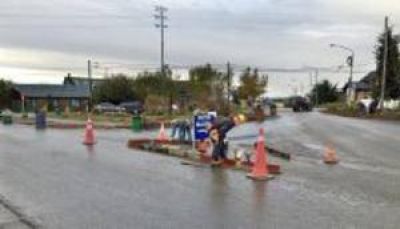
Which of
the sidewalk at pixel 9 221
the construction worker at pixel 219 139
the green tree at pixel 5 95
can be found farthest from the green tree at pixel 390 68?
the sidewalk at pixel 9 221

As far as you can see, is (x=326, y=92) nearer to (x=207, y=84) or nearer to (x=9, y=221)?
(x=207, y=84)

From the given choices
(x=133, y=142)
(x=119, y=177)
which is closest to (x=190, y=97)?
(x=133, y=142)

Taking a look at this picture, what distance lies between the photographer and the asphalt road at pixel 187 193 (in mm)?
11000

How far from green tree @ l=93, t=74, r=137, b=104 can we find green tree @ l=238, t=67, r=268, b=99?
16.6 metres

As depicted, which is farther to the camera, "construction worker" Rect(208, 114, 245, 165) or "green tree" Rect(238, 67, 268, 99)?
"green tree" Rect(238, 67, 268, 99)

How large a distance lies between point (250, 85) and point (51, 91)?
43.7 metres

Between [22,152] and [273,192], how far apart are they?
497 inches

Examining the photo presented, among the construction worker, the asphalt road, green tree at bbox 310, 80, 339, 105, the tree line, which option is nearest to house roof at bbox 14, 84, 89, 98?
the tree line

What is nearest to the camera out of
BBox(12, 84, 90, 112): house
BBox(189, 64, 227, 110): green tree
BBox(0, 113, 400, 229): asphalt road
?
BBox(0, 113, 400, 229): asphalt road

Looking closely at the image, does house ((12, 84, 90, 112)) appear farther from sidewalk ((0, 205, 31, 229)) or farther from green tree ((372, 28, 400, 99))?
sidewalk ((0, 205, 31, 229))

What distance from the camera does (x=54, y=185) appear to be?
1547 centimetres

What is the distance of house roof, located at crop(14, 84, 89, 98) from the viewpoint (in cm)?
14150

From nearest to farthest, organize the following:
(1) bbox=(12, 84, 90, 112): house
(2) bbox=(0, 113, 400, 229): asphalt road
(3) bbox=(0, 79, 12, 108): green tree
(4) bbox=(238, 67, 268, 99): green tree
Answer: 1. (2) bbox=(0, 113, 400, 229): asphalt road
2. (4) bbox=(238, 67, 268, 99): green tree
3. (3) bbox=(0, 79, 12, 108): green tree
4. (1) bbox=(12, 84, 90, 112): house

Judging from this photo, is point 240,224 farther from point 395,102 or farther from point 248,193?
point 395,102
